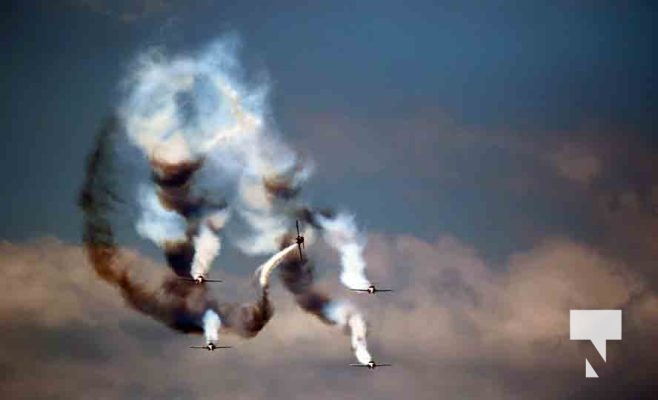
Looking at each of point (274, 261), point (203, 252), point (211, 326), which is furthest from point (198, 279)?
point (274, 261)

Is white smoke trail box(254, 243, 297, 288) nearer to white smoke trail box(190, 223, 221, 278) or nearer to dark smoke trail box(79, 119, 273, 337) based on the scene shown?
dark smoke trail box(79, 119, 273, 337)

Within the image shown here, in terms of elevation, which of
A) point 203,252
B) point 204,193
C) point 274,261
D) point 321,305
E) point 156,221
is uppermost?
point 204,193

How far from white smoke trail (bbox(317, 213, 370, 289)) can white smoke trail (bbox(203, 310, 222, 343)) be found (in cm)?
280

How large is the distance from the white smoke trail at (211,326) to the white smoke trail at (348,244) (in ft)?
9.20

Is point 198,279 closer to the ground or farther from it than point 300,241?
closer to the ground

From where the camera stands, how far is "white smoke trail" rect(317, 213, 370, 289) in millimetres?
16266

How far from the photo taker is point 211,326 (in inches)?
649

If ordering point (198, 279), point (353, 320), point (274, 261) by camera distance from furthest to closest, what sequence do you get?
point (353, 320) < point (274, 261) < point (198, 279)

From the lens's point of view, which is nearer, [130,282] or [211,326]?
[130,282]

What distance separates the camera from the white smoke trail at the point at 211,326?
1644 centimetres

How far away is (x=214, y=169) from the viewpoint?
16.0 metres

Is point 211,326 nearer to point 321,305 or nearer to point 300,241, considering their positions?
point 321,305

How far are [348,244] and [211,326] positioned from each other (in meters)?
3.28

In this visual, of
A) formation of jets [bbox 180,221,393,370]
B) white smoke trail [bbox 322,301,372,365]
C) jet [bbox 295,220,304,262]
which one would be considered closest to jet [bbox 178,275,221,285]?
formation of jets [bbox 180,221,393,370]
